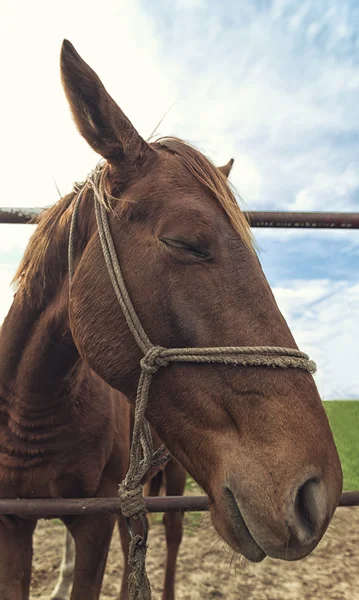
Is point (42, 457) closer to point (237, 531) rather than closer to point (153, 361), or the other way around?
point (153, 361)

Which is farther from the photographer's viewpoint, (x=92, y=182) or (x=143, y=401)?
(x=92, y=182)

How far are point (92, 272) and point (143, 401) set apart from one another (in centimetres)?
49

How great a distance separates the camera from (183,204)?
1.46m

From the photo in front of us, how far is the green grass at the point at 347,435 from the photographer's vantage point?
607 centimetres

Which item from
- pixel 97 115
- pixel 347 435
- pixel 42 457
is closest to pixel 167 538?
pixel 42 457

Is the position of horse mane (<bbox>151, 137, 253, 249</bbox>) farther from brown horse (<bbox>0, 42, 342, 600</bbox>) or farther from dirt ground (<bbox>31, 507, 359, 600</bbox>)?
dirt ground (<bbox>31, 507, 359, 600</bbox>)

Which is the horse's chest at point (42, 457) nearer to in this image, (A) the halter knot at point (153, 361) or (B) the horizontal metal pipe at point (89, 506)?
(B) the horizontal metal pipe at point (89, 506)

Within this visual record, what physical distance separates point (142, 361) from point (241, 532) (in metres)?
0.55

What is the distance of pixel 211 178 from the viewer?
163 centimetres

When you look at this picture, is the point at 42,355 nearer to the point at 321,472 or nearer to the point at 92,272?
the point at 92,272

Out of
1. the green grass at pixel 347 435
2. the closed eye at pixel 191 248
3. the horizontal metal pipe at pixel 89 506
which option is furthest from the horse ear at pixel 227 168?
the green grass at pixel 347 435

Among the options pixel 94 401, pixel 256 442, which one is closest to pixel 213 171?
pixel 256 442

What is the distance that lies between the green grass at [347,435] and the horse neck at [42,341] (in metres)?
4.25

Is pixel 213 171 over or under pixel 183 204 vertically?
over
